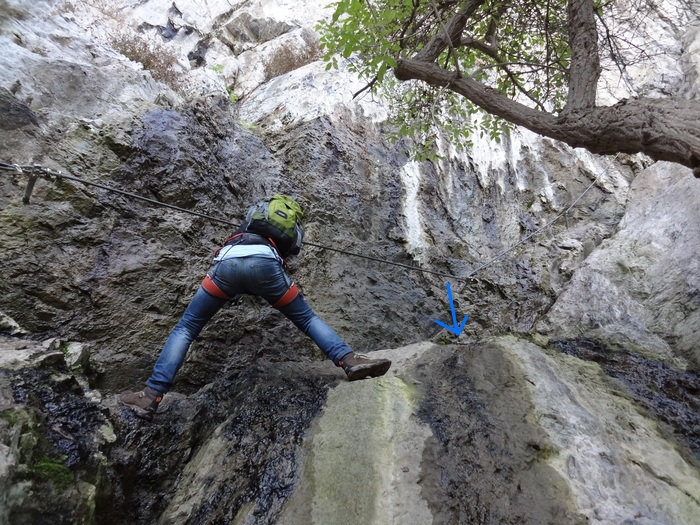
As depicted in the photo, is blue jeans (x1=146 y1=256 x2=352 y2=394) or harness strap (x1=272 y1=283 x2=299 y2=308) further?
harness strap (x1=272 y1=283 x2=299 y2=308)

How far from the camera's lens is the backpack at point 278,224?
375cm

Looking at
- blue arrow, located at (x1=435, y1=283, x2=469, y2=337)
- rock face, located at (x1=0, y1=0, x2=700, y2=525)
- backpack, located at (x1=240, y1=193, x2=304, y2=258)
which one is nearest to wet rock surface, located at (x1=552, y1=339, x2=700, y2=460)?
rock face, located at (x1=0, y1=0, x2=700, y2=525)

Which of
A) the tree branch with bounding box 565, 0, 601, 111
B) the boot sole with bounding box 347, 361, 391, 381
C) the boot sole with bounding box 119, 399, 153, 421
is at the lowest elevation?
the boot sole with bounding box 119, 399, 153, 421

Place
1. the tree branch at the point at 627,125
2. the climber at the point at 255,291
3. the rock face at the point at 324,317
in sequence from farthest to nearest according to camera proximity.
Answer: the climber at the point at 255,291
the tree branch at the point at 627,125
the rock face at the point at 324,317

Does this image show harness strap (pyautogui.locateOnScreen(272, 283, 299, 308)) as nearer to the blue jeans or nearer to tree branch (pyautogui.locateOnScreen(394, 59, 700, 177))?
the blue jeans

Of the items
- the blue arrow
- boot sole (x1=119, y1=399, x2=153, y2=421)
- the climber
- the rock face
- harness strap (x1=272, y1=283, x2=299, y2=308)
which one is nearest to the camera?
the rock face

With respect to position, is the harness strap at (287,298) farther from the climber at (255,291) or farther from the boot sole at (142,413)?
the boot sole at (142,413)

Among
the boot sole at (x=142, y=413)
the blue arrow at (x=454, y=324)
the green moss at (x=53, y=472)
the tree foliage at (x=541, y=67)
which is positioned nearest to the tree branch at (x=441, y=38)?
the tree foliage at (x=541, y=67)

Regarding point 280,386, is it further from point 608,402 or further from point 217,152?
point 217,152

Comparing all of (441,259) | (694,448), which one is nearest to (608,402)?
(694,448)

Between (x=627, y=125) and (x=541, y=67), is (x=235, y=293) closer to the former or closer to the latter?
(x=627, y=125)

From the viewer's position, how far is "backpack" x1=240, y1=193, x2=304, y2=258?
3.75m

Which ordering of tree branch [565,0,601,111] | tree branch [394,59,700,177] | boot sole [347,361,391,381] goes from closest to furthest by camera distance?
tree branch [394,59,700,177], boot sole [347,361,391,381], tree branch [565,0,601,111]

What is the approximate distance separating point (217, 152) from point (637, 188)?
7157 millimetres
